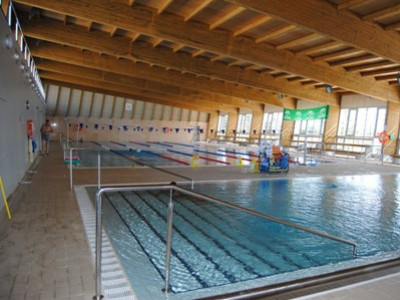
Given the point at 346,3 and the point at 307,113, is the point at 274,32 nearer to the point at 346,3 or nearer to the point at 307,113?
the point at 346,3

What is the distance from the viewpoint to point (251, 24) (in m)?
7.58

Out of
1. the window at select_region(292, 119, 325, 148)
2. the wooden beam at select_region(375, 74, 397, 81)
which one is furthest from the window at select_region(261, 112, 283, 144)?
the wooden beam at select_region(375, 74, 397, 81)

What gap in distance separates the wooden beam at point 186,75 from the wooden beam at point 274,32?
3.43m

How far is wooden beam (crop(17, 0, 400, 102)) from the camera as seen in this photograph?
654 centimetres

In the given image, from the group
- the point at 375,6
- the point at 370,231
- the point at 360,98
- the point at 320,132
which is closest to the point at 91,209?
the point at 370,231

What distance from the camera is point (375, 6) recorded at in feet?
20.6

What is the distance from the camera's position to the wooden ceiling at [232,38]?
6.36 meters

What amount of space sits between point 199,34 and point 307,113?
12726 millimetres

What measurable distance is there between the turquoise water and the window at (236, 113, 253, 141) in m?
19.5

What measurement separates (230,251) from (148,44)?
876 cm

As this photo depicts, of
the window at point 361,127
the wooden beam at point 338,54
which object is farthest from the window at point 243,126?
the wooden beam at point 338,54

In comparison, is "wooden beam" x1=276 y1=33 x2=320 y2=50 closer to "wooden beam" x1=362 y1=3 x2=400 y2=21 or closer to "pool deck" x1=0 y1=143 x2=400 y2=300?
"wooden beam" x1=362 y1=3 x2=400 y2=21

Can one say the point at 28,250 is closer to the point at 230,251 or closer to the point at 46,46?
the point at 230,251

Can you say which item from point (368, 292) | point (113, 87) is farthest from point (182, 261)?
point (113, 87)
